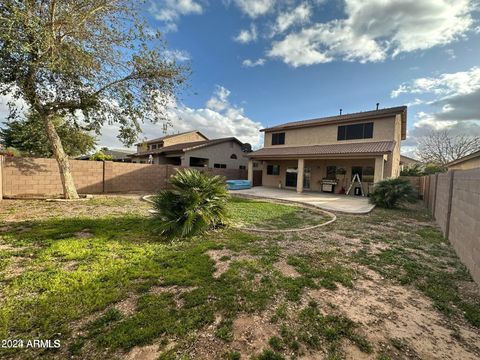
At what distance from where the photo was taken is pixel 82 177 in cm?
1195

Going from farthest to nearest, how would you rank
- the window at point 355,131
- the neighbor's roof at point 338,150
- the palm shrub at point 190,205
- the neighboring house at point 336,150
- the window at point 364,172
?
the window at point 364,172
the window at point 355,131
the neighboring house at point 336,150
the neighbor's roof at point 338,150
the palm shrub at point 190,205

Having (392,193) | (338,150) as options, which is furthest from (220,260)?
(338,150)

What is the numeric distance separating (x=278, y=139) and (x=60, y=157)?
1552 centimetres

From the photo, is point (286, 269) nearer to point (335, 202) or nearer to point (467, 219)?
point (467, 219)

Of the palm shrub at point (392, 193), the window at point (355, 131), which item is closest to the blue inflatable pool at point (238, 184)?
the window at point (355, 131)

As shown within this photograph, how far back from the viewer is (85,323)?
7.38ft

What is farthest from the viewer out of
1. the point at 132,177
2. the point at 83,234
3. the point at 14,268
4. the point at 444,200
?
the point at 132,177

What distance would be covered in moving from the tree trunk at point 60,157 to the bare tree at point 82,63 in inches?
1.3

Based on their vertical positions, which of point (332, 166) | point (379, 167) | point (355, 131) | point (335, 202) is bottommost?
point (335, 202)

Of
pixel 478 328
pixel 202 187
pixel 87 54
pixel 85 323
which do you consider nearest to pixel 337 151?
pixel 202 187

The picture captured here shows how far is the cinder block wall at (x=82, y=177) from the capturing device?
9945 millimetres

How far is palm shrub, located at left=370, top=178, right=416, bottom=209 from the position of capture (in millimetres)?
10234

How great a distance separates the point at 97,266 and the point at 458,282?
6.01 metres

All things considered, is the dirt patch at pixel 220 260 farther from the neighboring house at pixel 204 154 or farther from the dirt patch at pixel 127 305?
the neighboring house at pixel 204 154
